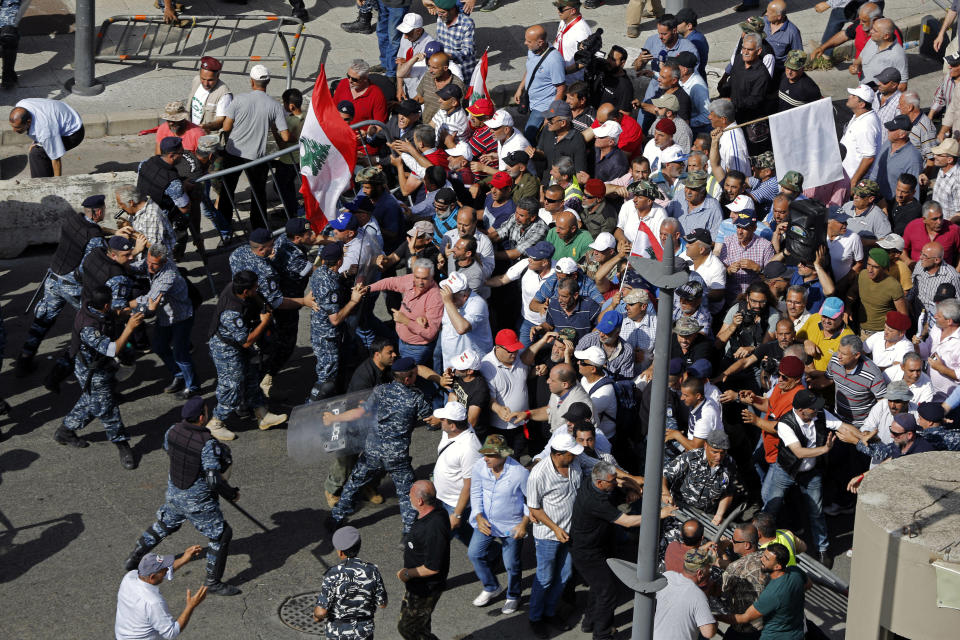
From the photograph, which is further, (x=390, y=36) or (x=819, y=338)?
(x=390, y=36)

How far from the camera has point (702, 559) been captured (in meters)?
9.53

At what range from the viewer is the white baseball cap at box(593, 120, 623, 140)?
558 inches

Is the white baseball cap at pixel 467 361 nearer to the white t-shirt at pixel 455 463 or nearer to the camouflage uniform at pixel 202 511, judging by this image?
the white t-shirt at pixel 455 463

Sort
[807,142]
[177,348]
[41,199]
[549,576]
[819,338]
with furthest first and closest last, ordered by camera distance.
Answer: [41,199]
[807,142]
[177,348]
[819,338]
[549,576]

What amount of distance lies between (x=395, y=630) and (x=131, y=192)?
17.6ft

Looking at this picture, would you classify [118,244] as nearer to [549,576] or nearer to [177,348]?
[177,348]

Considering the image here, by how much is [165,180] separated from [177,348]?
197cm

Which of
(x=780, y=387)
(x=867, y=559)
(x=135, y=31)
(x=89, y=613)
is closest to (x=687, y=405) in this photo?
(x=780, y=387)

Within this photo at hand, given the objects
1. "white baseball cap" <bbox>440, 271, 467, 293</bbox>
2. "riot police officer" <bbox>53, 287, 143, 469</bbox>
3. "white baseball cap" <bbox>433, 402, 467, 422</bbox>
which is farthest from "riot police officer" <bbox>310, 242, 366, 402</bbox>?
"white baseball cap" <bbox>433, 402, 467, 422</bbox>

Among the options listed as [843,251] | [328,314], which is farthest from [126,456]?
[843,251]

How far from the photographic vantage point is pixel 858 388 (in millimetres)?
11422

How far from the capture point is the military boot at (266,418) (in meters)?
12.8

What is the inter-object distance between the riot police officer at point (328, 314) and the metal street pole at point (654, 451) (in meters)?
5.00

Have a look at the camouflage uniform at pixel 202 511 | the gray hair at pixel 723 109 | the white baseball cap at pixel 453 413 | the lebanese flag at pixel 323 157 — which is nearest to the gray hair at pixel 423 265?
the lebanese flag at pixel 323 157
